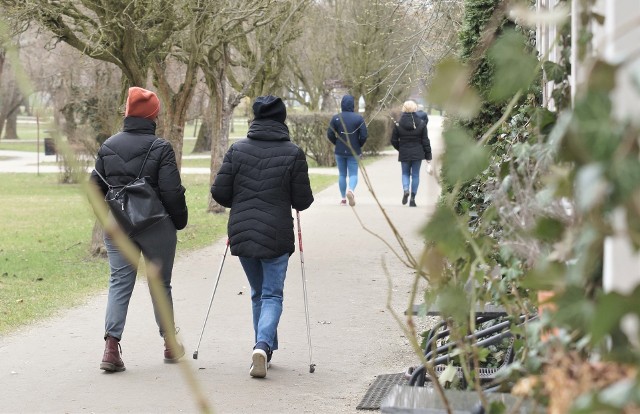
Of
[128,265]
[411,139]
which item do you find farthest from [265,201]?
[411,139]

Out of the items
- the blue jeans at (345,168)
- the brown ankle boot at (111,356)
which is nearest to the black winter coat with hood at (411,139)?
the blue jeans at (345,168)

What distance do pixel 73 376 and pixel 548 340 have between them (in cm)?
546

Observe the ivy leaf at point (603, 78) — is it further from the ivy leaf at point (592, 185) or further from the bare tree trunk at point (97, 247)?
the bare tree trunk at point (97, 247)

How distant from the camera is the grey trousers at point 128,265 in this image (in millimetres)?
7523

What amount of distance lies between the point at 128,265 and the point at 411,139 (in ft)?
43.4

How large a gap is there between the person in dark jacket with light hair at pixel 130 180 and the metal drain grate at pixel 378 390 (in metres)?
1.45

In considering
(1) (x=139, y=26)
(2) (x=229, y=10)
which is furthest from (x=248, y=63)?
(1) (x=139, y=26)

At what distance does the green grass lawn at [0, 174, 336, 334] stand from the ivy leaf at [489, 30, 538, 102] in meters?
0.98

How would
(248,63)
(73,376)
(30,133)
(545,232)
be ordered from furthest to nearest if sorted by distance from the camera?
1. (30,133)
2. (248,63)
3. (73,376)
4. (545,232)

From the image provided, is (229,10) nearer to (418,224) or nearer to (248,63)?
(248,63)

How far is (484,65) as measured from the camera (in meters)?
9.77

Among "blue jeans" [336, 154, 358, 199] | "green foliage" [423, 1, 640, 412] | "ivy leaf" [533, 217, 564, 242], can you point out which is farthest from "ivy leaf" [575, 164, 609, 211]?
"blue jeans" [336, 154, 358, 199]

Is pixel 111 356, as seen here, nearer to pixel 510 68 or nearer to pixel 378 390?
pixel 378 390

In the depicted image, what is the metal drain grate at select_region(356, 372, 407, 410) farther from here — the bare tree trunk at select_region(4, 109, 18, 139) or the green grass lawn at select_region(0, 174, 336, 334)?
the bare tree trunk at select_region(4, 109, 18, 139)
